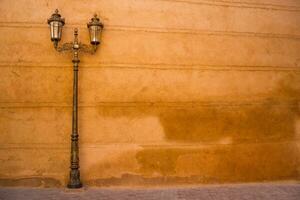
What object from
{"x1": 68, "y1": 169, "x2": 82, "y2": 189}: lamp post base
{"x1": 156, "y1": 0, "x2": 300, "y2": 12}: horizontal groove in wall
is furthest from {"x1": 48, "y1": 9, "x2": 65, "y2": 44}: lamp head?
{"x1": 68, "y1": 169, "x2": 82, "y2": 189}: lamp post base

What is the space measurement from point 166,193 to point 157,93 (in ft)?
6.40

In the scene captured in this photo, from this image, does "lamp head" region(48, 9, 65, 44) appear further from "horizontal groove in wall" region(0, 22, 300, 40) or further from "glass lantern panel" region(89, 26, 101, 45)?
"glass lantern panel" region(89, 26, 101, 45)

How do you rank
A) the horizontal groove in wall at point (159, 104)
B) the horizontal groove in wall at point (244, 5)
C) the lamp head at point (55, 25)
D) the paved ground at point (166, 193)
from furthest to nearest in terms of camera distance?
the horizontal groove in wall at point (244, 5) < the horizontal groove in wall at point (159, 104) < the lamp head at point (55, 25) < the paved ground at point (166, 193)

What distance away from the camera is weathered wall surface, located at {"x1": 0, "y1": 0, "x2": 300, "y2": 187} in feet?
23.2

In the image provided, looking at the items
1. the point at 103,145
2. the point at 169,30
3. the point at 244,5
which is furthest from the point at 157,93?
the point at 244,5

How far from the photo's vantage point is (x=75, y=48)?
700 cm

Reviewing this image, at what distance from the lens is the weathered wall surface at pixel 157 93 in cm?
707

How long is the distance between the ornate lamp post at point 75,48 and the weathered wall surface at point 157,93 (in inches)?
7.4

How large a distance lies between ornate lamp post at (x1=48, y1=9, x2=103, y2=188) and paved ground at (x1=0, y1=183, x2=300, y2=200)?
1.19 ft

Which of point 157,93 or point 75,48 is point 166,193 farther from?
→ point 75,48

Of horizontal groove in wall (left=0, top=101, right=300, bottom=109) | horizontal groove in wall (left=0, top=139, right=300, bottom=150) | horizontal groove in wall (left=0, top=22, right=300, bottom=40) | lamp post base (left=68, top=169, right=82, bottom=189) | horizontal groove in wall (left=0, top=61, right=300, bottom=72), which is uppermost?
horizontal groove in wall (left=0, top=22, right=300, bottom=40)

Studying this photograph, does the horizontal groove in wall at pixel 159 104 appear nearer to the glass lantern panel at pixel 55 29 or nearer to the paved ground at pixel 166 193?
the glass lantern panel at pixel 55 29

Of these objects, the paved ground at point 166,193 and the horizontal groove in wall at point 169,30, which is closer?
the paved ground at point 166,193

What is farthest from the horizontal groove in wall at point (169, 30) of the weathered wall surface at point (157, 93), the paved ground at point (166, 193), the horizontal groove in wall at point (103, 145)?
the paved ground at point (166, 193)
